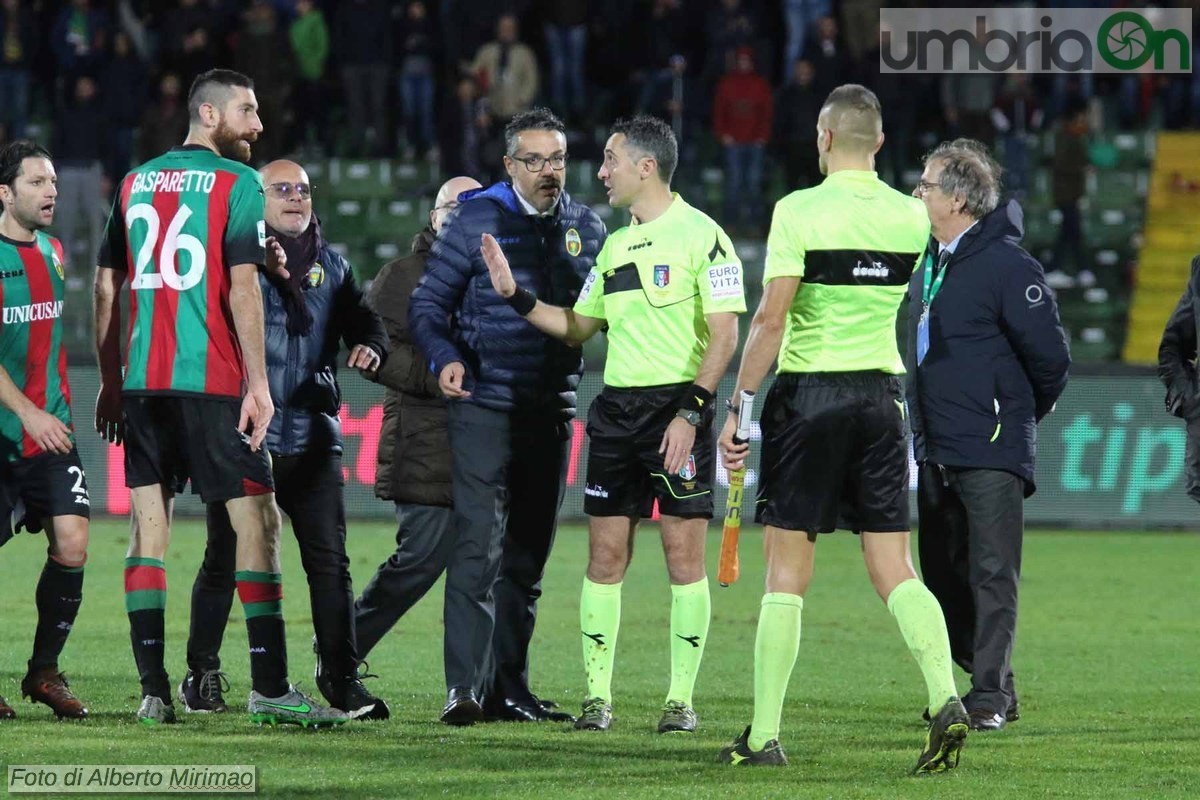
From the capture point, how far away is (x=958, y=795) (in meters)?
5.69

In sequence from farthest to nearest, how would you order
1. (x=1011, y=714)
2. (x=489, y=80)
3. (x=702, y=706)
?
1. (x=489, y=80)
2. (x=702, y=706)
3. (x=1011, y=714)

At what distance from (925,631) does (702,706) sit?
5.91 ft

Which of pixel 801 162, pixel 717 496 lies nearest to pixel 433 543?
pixel 717 496

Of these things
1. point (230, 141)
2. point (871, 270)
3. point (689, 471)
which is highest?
point (230, 141)

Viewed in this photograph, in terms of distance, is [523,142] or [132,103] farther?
[132,103]

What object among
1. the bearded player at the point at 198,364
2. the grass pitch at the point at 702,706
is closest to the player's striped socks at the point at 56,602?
the grass pitch at the point at 702,706

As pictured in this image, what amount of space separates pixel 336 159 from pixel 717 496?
33.9 feet

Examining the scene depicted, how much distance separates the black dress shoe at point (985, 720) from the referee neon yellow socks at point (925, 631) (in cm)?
109

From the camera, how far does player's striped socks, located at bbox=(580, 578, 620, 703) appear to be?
7.03 metres

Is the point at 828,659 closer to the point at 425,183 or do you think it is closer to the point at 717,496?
the point at 717,496

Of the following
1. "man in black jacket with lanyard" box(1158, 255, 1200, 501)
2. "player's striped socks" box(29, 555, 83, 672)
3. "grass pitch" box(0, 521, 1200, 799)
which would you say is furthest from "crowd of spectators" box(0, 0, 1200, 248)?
"player's striped socks" box(29, 555, 83, 672)

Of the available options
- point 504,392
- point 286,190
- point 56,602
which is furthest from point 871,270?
point 56,602

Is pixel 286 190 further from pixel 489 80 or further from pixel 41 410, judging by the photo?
pixel 489 80

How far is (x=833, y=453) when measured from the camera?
625 centimetres
